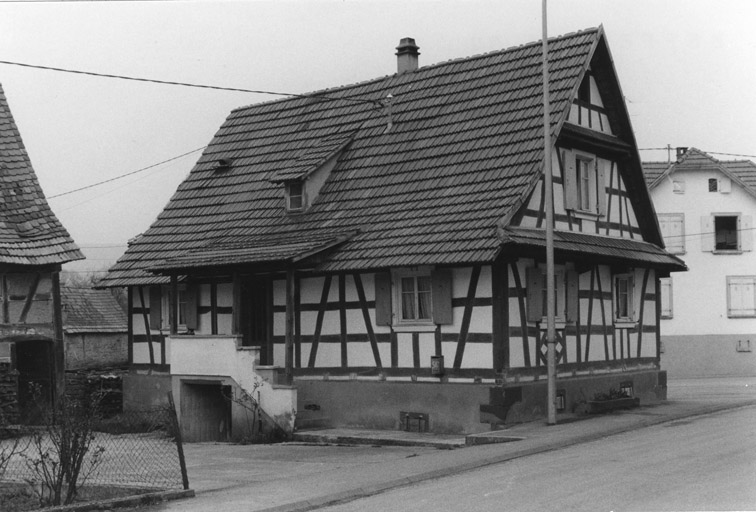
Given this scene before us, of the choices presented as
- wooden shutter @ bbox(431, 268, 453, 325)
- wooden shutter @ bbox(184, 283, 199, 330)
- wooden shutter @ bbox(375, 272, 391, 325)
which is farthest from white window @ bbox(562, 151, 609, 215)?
wooden shutter @ bbox(184, 283, 199, 330)

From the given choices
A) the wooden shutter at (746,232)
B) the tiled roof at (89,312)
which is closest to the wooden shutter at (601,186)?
the wooden shutter at (746,232)

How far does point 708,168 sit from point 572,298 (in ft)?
77.7

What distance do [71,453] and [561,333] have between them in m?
12.6

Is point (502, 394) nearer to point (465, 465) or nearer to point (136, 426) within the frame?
point (465, 465)

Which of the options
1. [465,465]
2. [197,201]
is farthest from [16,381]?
[465,465]

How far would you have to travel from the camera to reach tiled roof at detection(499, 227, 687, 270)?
70.2ft

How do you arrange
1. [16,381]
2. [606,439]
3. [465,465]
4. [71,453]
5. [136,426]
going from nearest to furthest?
1. [71,453]
2. [465,465]
3. [606,439]
4. [16,381]
5. [136,426]

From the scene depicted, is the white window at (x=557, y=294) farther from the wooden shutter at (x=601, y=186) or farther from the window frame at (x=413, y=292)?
the wooden shutter at (x=601, y=186)

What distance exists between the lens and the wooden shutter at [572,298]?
24.0 m

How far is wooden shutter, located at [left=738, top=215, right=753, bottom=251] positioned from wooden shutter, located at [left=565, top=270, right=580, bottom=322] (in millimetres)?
23152

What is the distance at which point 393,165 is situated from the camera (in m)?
25.5

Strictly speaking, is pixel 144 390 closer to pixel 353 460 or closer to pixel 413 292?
pixel 413 292

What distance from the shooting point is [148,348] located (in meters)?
30.2

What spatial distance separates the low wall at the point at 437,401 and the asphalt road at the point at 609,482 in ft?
11.5
